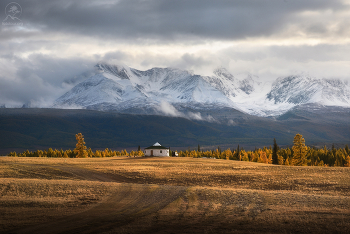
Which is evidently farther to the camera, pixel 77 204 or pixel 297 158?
pixel 297 158

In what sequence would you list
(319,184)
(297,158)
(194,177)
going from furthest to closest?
1. (297,158)
2. (194,177)
3. (319,184)

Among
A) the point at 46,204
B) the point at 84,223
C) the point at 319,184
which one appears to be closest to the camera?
the point at 84,223

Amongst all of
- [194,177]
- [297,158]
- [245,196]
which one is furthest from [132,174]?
[297,158]

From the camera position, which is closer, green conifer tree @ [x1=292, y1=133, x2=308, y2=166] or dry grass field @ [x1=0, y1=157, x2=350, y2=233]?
dry grass field @ [x1=0, y1=157, x2=350, y2=233]

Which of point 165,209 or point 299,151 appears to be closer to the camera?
point 165,209

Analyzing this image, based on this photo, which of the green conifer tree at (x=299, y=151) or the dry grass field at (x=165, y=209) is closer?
the dry grass field at (x=165, y=209)

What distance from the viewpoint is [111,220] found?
2953 centimetres

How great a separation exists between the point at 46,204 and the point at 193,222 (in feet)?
46.2

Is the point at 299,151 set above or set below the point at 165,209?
above

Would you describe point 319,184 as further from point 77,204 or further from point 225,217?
point 77,204

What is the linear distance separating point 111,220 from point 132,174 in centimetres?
3337

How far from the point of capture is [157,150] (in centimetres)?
13375

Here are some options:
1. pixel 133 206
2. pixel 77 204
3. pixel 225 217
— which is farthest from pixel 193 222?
pixel 77 204

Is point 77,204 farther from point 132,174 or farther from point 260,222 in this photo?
point 132,174
